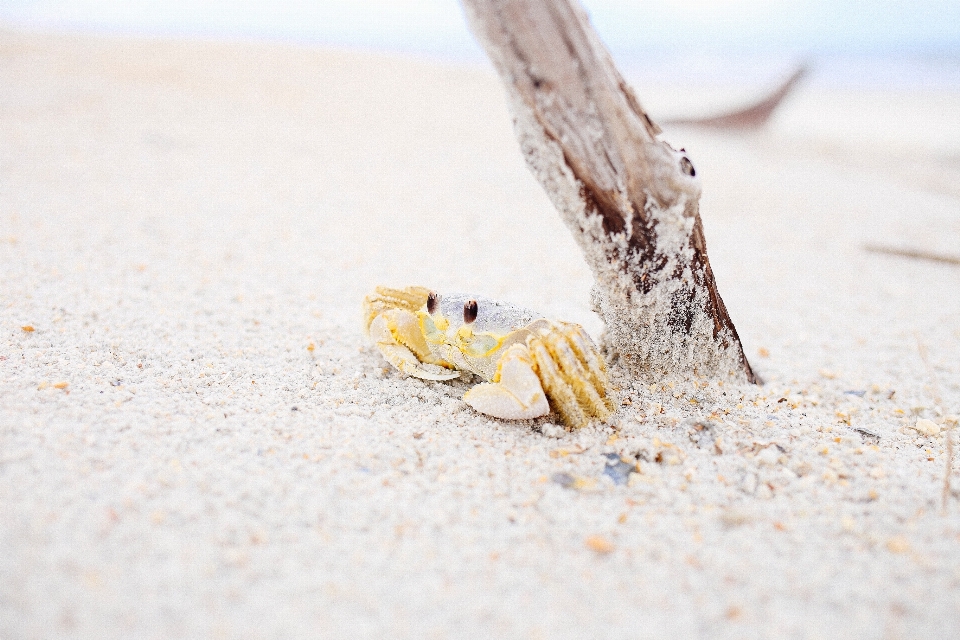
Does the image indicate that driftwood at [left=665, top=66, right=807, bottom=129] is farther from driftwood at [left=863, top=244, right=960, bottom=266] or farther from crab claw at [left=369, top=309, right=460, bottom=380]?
crab claw at [left=369, top=309, right=460, bottom=380]

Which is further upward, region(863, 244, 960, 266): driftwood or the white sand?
region(863, 244, 960, 266): driftwood

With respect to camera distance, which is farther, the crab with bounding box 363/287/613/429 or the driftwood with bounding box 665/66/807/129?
the driftwood with bounding box 665/66/807/129

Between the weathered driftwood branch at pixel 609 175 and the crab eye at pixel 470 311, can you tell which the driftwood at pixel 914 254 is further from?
the crab eye at pixel 470 311

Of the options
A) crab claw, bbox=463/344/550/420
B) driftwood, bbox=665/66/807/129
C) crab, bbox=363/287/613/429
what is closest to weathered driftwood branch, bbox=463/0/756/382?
crab, bbox=363/287/613/429

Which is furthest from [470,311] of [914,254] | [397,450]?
[914,254]

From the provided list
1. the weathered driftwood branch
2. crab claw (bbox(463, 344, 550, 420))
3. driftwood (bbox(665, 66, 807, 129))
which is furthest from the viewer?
driftwood (bbox(665, 66, 807, 129))

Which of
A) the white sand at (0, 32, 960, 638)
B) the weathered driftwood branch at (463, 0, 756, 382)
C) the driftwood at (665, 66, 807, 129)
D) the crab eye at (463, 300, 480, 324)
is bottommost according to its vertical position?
the white sand at (0, 32, 960, 638)

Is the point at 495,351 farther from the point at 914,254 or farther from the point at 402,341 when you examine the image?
the point at 914,254

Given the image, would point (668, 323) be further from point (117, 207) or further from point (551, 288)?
point (117, 207)
